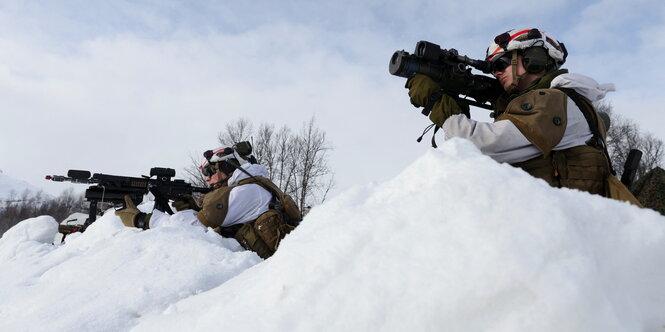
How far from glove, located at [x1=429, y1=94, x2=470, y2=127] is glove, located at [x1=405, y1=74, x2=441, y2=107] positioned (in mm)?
65

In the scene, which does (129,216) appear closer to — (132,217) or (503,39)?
(132,217)

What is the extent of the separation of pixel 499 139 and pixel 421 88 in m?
0.57

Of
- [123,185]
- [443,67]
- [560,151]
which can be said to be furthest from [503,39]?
[123,185]

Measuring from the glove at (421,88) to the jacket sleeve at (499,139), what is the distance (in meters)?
0.37

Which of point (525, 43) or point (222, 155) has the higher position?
point (525, 43)

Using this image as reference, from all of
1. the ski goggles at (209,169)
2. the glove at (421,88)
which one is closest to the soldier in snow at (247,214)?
the ski goggles at (209,169)

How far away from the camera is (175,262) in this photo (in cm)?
243

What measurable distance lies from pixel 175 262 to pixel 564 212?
212 centimetres

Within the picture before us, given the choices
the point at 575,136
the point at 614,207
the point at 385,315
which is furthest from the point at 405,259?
the point at 575,136

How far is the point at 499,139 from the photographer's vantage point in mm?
1926

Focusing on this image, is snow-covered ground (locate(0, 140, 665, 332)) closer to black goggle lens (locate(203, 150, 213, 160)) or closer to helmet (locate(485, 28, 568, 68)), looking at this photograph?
helmet (locate(485, 28, 568, 68))

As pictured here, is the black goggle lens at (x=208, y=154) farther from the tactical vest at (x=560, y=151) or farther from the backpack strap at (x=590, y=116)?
the backpack strap at (x=590, y=116)

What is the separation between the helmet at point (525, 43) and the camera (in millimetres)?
2473

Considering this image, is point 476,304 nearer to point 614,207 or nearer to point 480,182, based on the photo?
point 480,182
